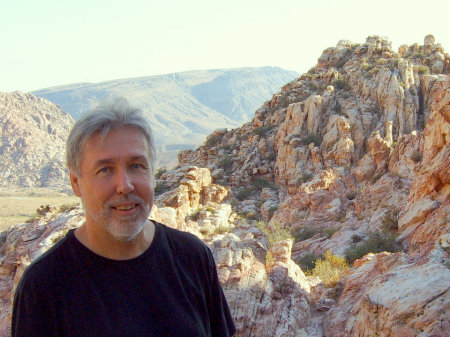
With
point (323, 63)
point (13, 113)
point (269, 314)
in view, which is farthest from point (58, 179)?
point (269, 314)

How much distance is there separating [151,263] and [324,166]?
20633mm

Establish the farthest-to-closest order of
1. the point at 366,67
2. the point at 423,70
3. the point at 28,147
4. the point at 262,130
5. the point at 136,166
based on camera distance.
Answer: the point at 28,147, the point at 366,67, the point at 262,130, the point at 423,70, the point at 136,166

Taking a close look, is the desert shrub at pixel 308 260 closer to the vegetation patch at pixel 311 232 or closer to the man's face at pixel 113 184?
the vegetation patch at pixel 311 232

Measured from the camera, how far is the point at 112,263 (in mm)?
2365

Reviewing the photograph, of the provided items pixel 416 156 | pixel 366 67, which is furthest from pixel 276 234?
pixel 366 67

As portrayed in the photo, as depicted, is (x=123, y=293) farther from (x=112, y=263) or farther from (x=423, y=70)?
(x=423, y=70)

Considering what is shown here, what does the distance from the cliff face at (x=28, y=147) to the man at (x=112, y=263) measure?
88250 mm

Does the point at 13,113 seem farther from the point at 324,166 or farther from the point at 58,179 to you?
the point at 324,166

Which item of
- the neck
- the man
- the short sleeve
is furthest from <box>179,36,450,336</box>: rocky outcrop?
the short sleeve

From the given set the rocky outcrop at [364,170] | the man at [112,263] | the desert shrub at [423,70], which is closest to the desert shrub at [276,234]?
the rocky outcrop at [364,170]

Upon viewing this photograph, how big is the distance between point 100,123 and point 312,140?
22532 millimetres

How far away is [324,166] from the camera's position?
2238 centimetres

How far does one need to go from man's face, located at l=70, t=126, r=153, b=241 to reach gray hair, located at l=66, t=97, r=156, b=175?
0.10 feet

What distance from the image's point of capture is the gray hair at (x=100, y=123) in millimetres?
2350
